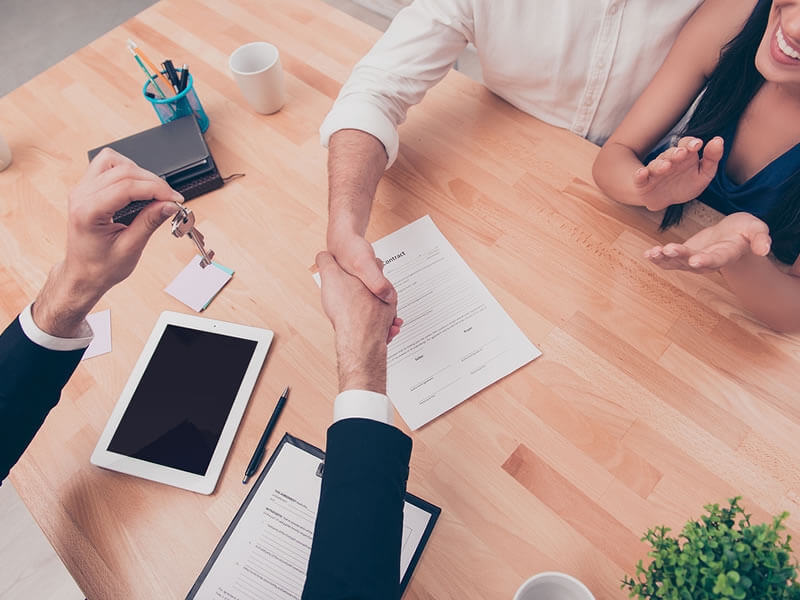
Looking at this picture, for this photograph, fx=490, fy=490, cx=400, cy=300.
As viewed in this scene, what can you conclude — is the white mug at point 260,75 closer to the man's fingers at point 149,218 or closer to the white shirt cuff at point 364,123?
the white shirt cuff at point 364,123

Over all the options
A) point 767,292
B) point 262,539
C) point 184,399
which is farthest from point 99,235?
point 767,292

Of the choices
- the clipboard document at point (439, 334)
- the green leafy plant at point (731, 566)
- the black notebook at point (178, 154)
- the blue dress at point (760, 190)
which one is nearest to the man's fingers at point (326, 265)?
the clipboard document at point (439, 334)

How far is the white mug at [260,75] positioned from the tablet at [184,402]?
20.8 inches

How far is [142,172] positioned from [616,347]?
812 mm

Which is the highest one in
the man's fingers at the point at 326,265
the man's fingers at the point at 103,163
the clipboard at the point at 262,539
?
the man's fingers at the point at 103,163

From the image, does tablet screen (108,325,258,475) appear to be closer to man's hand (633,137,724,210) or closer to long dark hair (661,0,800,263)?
man's hand (633,137,724,210)

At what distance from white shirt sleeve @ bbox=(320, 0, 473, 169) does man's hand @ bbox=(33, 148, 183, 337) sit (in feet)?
1.35

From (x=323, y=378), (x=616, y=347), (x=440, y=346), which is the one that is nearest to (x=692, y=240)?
(x=616, y=347)

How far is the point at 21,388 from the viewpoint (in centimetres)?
74

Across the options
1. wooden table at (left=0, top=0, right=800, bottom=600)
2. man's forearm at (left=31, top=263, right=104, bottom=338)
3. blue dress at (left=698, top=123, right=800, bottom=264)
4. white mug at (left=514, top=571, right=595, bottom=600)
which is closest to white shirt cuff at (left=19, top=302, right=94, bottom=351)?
man's forearm at (left=31, top=263, right=104, bottom=338)

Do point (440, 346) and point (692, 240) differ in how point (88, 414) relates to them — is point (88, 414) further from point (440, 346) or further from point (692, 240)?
point (692, 240)

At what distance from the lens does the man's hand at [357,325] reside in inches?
29.7

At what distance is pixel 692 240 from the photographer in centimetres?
85

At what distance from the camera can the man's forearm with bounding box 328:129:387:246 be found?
3.00 feet
